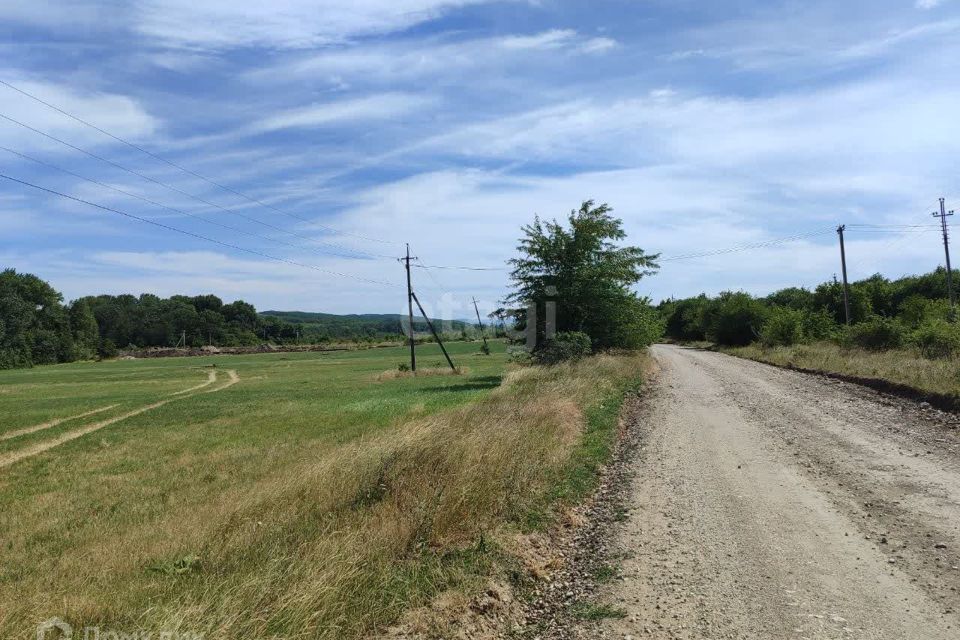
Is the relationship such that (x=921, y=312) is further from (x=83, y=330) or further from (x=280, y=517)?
(x=83, y=330)

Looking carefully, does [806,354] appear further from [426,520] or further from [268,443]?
[426,520]

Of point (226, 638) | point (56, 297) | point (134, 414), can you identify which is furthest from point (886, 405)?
point (56, 297)

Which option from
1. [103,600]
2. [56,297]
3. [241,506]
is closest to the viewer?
[103,600]

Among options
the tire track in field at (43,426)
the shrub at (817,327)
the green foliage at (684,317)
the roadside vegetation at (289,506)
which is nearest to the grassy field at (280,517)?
the roadside vegetation at (289,506)

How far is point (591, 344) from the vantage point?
32062mm

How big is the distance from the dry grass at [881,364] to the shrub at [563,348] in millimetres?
10891

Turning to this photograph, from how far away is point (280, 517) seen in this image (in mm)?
7078

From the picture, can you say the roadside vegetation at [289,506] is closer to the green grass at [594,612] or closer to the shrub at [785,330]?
the green grass at [594,612]

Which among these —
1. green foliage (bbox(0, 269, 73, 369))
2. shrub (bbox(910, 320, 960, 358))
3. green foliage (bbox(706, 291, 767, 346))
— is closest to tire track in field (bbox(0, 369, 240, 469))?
shrub (bbox(910, 320, 960, 358))

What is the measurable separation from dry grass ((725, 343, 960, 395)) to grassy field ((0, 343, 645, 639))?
32.1 ft

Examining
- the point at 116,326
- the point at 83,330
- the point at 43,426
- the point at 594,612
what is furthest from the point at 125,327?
the point at 594,612

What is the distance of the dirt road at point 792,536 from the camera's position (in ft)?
15.5

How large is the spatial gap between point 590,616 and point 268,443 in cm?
1368

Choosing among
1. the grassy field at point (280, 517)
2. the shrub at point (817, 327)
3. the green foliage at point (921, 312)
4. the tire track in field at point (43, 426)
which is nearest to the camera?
the grassy field at point (280, 517)
